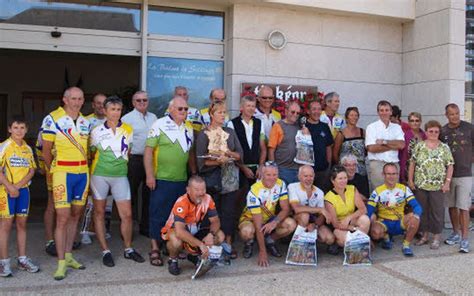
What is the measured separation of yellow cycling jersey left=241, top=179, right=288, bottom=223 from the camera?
5039mm

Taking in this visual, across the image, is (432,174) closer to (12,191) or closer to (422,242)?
(422,242)

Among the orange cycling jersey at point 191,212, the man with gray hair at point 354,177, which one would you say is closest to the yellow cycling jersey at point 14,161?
the orange cycling jersey at point 191,212

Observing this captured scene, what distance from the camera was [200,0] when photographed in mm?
6930

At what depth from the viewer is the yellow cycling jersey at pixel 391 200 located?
559cm

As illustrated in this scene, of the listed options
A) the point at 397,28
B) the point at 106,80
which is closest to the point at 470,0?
the point at 397,28

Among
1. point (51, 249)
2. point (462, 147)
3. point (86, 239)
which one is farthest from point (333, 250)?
point (51, 249)

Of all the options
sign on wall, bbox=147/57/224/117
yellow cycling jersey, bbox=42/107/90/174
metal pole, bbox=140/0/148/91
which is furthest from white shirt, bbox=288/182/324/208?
metal pole, bbox=140/0/148/91

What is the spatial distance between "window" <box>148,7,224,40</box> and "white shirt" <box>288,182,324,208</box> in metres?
3.07

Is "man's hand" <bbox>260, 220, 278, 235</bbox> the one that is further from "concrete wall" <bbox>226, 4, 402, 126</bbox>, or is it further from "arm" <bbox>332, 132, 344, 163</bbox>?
"concrete wall" <bbox>226, 4, 402, 126</bbox>

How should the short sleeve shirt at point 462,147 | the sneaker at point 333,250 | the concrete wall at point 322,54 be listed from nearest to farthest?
1. the sneaker at point 333,250
2. the short sleeve shirt at point 462,147
3. the concrete wall at point 322,54

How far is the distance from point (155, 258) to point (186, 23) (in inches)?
147

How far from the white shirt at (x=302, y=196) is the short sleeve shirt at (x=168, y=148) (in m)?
1.20

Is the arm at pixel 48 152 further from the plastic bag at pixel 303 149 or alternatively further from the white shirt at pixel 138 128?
the plastic bag at pixel 303 149

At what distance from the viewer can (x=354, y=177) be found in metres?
5.77
